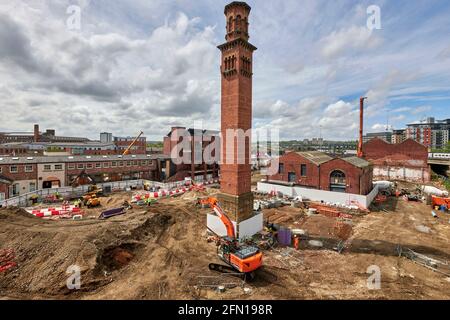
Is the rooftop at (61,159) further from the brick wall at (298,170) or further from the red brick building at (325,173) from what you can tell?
the red brick building at (325,173)

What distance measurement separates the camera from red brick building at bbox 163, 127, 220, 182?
168 ft

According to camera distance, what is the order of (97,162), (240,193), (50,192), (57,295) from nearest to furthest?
(57,295)
(240,193)
(50,192)
(97,162)

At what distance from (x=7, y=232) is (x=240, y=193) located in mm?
19390

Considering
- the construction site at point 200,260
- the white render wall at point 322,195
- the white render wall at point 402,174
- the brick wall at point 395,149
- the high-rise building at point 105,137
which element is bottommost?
the construction site at point 200,260

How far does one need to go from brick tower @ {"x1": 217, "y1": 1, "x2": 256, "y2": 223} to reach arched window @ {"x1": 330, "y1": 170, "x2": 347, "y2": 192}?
19.4 metres

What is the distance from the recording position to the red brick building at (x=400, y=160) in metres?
50.1

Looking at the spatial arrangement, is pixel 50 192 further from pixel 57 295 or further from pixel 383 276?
pixel 383 276

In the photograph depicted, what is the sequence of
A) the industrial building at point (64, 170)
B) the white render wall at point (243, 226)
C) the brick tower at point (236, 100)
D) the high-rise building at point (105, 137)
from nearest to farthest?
the brick tower at point (236, 100)
the white render wall at point (243, 226)
the industrial building at point (64, 170)
the high-rise building at point (105, 137)

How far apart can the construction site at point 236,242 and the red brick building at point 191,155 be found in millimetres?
17811

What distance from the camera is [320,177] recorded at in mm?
34438

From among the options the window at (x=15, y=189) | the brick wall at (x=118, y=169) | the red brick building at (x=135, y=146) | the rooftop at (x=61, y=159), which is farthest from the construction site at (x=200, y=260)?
the red brick building at (x=135, y=146)

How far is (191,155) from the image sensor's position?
5200cm

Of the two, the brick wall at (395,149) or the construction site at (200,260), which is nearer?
the construction site at (200,260)
